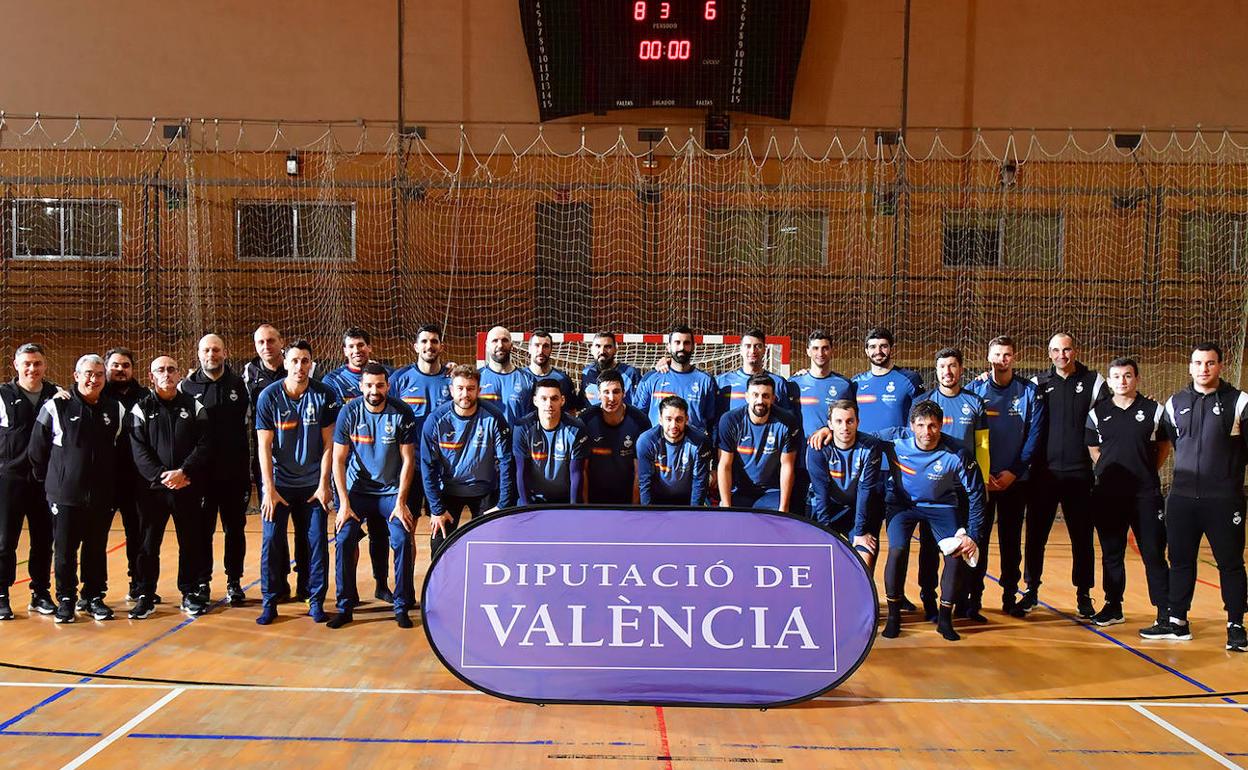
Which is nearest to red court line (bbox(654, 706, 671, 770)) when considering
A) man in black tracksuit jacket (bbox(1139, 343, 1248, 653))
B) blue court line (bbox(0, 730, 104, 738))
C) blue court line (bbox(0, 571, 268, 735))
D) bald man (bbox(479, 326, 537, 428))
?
blue court line (bbox(0, 730, 104, 738))

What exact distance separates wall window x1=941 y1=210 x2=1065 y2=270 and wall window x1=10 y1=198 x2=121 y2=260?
11578mm

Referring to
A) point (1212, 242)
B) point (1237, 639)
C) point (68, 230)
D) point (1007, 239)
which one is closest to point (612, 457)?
point (1237, 639)

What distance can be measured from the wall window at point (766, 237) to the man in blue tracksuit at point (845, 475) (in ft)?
25.1

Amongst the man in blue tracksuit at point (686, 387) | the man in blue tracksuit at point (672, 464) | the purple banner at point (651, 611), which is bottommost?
the purple banner at point (651, 611)

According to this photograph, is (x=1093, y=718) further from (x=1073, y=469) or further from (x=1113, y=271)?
(x=1113, y=271)

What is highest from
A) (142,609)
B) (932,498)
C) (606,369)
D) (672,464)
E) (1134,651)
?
(606,369)

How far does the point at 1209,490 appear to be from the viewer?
6102 mm

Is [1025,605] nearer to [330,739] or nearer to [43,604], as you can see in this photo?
[330,739]

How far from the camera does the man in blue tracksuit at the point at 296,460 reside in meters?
6.46

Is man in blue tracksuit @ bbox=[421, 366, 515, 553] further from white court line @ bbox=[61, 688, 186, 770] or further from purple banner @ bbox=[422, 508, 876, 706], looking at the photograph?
white court line @ bbox=[61, 688, 186, 770]

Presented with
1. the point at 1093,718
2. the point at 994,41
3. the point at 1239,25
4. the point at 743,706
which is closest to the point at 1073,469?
the point at 1093,718

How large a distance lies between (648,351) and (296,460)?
23.6 feet

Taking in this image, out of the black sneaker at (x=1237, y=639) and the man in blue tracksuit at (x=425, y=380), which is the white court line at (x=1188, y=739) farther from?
the man in blue tracksuit at (x=425, y=380)

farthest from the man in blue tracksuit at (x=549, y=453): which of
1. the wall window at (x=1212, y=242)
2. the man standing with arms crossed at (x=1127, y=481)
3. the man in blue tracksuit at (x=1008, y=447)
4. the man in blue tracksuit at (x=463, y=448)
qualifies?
the wall window at (x=1212, y=242)
